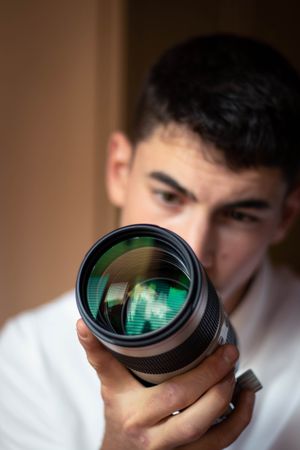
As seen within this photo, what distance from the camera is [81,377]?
0.92 m

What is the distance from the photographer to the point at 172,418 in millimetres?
543

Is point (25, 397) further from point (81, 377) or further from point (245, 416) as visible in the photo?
point (245, 416)

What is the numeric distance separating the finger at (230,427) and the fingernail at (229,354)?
0.09m

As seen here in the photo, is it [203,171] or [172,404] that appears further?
[203,171]

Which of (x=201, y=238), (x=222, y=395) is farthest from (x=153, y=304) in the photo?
(x=201, y=238)

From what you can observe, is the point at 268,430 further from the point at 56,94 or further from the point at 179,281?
the point at 56,94

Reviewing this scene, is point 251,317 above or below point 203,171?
below

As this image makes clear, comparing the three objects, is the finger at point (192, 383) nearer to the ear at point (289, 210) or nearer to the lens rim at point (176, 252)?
the lens rim at point (176, 252)

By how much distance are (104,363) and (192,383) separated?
9 centimetres

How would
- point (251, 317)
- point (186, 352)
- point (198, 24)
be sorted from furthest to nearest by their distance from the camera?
1. point (198, 24)
2. point (251, 317)
3. point (186, 352)

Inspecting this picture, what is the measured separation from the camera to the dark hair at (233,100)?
2.52 ft

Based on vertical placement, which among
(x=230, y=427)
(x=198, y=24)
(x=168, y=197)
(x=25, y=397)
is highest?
(x=198, y=24)

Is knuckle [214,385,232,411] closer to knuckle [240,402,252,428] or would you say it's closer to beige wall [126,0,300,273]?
knuckle [240,402,252,428]

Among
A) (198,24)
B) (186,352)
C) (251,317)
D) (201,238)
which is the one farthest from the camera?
(198,24)
